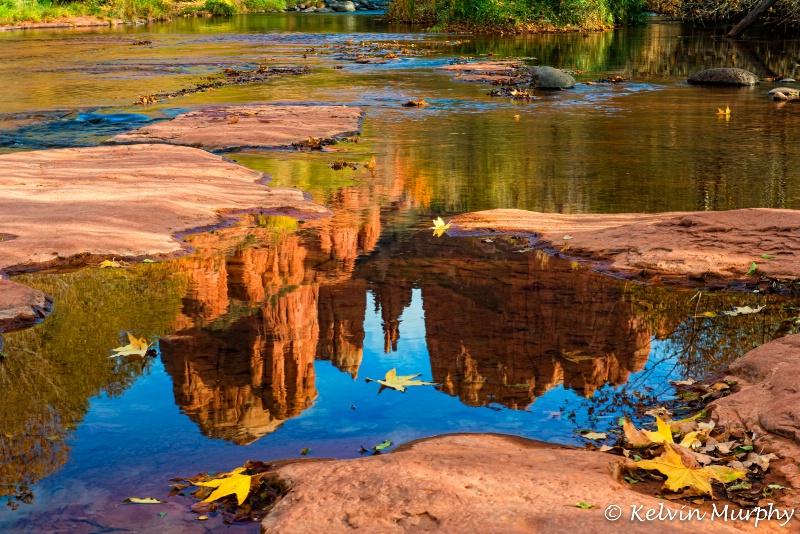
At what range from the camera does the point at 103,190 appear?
27.8ft

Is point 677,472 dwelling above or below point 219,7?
below

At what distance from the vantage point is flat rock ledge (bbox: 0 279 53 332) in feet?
17.6

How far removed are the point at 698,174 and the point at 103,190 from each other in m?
6.43

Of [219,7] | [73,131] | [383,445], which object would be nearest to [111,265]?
[383,445]

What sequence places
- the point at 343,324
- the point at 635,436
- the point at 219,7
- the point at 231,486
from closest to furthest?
the point at 231,486 → the point at 635,436 → the point at 343,324 → the point at 219,7

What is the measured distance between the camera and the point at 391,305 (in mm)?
5852

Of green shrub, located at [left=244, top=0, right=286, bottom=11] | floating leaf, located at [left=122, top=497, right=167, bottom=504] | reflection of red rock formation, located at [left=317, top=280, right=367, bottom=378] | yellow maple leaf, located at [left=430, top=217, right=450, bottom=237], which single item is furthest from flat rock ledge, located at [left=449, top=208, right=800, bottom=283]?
green shrub, located at [left=244, top=0, right=286, bottom=11]

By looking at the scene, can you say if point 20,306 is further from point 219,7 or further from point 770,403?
point 219,7

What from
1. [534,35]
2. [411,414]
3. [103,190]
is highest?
[534,35]

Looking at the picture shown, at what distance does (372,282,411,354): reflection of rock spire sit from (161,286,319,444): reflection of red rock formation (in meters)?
0.42

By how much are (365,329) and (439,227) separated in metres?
2.42

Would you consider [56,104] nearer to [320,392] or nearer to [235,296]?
[235,296]

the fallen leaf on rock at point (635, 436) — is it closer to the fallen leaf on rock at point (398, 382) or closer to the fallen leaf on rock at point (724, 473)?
the fallen leaf on rock at point (724, 473)

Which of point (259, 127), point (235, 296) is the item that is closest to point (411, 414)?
point (235, 296)
